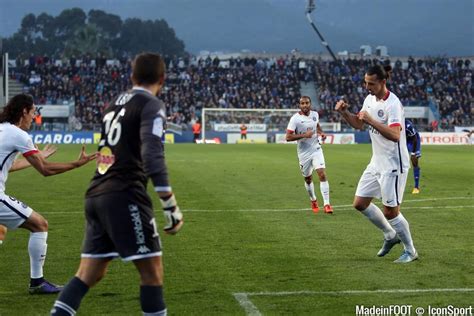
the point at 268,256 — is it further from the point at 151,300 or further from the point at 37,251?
the point at 151,300

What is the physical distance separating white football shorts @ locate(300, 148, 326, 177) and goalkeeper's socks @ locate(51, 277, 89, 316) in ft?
40.0

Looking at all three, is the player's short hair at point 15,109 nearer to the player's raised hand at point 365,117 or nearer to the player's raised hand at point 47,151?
the player's raised hand at point 47,151

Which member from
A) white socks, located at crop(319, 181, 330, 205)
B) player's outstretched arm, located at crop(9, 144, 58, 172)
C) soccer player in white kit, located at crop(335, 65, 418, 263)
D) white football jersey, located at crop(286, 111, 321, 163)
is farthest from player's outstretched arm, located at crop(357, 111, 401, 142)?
white football jersey, located at crop(286, 111, 321, 163)

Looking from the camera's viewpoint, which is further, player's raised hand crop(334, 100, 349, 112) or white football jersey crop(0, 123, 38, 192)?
player's raised hand crop(334, 100, 349, 112)

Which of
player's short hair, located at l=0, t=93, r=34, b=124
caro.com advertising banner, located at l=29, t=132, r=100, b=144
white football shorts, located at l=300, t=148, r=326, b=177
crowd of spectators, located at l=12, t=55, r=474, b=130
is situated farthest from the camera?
crowd of spectators, located at l=12, t=55, r=474, b=130

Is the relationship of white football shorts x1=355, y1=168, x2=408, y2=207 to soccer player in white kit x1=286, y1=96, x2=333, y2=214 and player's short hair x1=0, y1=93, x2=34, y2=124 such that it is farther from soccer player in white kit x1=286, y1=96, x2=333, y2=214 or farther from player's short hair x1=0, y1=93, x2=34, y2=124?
soccer player in white kit x1=286, y1=96, x2=333, y2=214

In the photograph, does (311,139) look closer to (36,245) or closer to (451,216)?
(451,216)

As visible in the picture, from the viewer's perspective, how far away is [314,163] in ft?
61.5

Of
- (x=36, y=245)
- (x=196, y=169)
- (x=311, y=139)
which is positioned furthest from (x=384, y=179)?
(x=196, y=169)

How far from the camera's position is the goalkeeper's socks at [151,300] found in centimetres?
659

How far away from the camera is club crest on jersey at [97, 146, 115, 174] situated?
666cm

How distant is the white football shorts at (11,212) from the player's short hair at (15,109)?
798mm

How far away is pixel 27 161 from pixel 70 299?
3040 millimetres

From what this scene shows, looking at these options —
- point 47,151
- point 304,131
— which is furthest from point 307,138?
point 47,151
